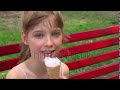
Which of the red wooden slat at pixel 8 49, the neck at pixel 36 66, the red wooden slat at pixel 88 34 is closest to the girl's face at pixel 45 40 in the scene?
the neck at pixel 36 66

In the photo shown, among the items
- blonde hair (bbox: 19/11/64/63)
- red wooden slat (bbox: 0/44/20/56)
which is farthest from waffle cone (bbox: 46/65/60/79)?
red wooden slat (bbox: 0/44/20/56)

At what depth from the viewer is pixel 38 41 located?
172cm

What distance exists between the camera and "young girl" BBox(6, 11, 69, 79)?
A: 1.71m

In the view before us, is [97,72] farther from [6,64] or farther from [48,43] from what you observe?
[48,43]

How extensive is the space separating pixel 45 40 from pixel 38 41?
0.16ft

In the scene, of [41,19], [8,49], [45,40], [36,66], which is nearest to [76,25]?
[8,49]

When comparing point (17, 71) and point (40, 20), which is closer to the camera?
point (40, 20)

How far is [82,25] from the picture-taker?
5.13 meters

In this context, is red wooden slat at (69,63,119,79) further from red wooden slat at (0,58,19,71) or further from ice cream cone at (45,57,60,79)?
ice cream cone at (45,57,60,79)
